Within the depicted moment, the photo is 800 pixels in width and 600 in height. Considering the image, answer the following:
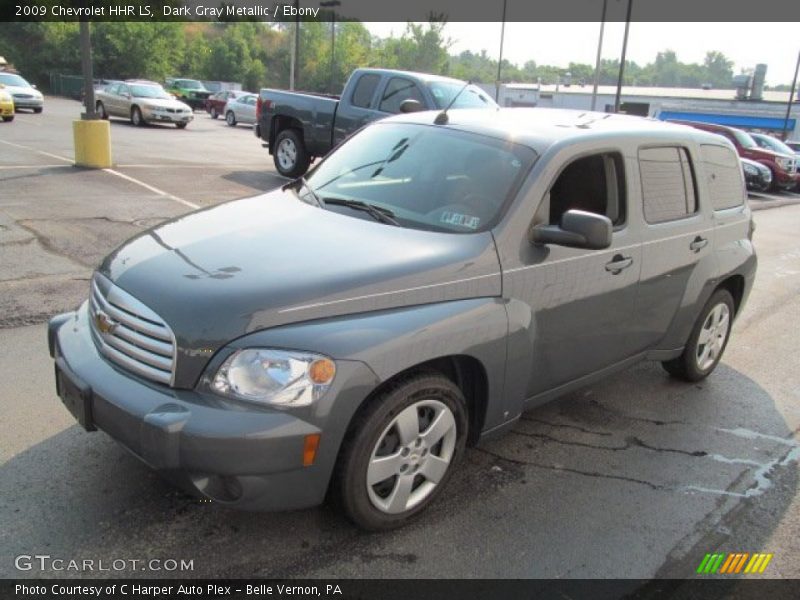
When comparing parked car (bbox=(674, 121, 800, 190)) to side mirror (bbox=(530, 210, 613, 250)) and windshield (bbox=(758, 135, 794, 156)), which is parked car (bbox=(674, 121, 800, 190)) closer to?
windshield (bbox=(758, 135, 794, 156))

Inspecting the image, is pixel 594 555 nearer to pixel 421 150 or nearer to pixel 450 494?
pixel 450 494

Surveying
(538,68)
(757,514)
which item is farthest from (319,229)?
(538,68)

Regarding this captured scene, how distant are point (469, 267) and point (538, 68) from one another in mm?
176269

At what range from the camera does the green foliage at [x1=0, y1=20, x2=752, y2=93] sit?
53.0m

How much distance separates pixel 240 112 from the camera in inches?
1208

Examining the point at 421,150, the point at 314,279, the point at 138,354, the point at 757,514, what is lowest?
the point at 757,514

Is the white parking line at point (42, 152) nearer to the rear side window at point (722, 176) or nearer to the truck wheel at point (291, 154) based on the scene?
the truck wheel at point (291, 154)

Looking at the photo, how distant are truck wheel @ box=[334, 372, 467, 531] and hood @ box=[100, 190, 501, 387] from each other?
1.35 ft

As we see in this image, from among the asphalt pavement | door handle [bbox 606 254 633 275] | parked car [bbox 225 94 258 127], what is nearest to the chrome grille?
the asphalt pavement

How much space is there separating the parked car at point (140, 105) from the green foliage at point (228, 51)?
987 inches

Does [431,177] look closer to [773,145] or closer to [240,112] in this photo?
[773,145]

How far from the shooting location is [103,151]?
1166cm

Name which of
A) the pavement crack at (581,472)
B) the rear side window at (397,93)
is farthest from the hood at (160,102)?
the pavement crack at (581,472)

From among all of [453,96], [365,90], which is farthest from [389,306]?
[365,90]
